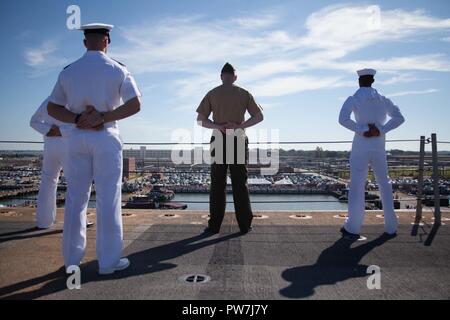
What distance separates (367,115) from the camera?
4098 mm

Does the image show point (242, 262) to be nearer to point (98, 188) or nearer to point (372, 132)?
point (98, 188)

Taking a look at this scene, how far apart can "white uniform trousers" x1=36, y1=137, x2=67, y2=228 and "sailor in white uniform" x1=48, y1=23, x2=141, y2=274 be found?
1.56 metres

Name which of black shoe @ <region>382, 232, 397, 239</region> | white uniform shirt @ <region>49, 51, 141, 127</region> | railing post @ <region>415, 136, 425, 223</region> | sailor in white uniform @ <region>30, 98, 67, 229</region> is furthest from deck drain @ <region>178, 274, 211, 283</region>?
railing post @ <region>415, 136, 425, 223</region>

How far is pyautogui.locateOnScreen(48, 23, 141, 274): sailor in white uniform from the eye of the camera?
2637mm

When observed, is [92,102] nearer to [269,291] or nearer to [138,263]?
[138,263]

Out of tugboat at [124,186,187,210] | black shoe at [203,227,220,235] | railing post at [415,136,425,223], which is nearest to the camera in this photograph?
black shoe at [203,227,220,235]

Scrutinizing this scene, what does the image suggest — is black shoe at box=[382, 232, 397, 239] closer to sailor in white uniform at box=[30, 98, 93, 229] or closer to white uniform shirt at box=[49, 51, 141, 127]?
white uniform shirt at box=[49, 51, 141, 127]

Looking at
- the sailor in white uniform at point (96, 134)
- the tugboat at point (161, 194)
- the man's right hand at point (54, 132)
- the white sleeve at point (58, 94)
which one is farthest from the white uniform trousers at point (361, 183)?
the tugboat at point (161, 194)

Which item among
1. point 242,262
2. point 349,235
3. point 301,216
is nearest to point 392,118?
point 349,235

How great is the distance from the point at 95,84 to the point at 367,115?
2.99 metres

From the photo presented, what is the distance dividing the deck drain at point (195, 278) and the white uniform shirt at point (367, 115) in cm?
245

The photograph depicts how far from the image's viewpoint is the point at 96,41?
276 centimetres
